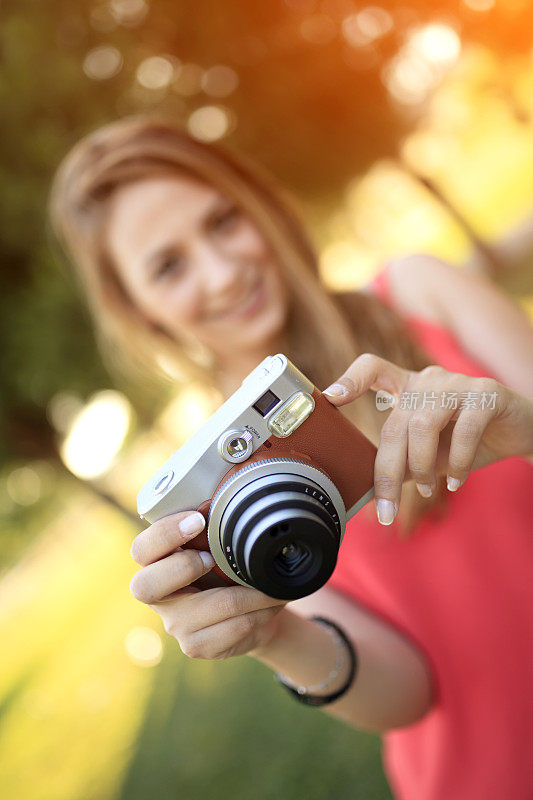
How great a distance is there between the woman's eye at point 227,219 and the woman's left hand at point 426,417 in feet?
0.84

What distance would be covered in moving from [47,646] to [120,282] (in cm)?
52

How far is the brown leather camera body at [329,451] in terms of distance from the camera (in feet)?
1.21

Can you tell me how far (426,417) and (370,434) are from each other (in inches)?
1.5

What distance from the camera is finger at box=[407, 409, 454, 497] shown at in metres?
0.36

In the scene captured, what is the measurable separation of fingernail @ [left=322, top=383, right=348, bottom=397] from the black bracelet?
0.95 ft

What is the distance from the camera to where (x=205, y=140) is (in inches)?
28.0

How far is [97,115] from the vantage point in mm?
1083

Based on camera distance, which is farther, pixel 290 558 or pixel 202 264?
pixel 202 264

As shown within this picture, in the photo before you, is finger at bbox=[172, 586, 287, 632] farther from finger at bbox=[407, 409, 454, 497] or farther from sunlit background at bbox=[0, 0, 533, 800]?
sunlit background at bbox=[0, 0, 533, 800]

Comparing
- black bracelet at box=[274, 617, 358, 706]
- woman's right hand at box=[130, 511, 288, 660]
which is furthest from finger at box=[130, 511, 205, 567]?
black bracelet at box=[274, 617, 358, 706]

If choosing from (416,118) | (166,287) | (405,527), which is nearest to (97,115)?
(416,118)

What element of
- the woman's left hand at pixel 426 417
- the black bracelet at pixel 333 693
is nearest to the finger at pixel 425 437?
the woman's left hand at pixel 426 417

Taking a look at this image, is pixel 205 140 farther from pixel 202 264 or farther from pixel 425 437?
pixel 425 437

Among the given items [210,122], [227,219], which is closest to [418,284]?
[227,219]
